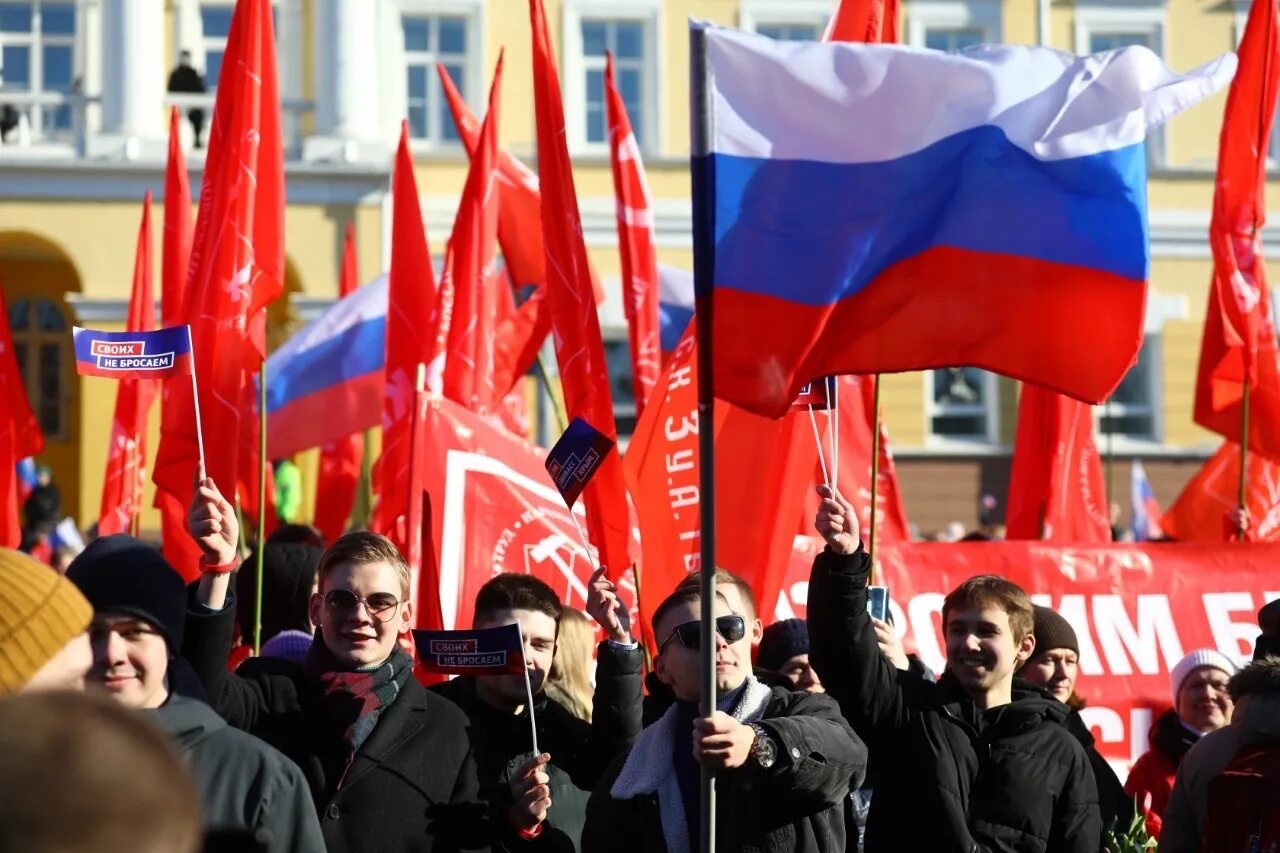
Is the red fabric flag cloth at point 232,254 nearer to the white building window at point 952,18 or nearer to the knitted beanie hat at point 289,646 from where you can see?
the knitted beanie hat at point 289,646

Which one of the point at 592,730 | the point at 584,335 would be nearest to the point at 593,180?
the point at 584,335

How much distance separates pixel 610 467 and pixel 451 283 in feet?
8.43

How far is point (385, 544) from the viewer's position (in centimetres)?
462

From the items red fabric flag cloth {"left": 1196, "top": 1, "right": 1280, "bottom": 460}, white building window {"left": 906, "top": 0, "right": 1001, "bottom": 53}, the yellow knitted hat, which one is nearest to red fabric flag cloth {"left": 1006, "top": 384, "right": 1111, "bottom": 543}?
red fabric flag cloth {"left": 1196, "top": 1, "right": 1280, "bottom": 460}

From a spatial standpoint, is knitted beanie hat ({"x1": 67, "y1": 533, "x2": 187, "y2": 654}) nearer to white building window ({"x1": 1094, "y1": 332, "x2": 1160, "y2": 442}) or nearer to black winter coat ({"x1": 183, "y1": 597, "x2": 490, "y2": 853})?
black winter coat ({"x1": 183, "y1": 597, "x2": 490, "y2": 853})

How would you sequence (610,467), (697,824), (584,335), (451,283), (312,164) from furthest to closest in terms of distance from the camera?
(312,164)
(451,283)
(584,335)
(610,467)
(697,824)

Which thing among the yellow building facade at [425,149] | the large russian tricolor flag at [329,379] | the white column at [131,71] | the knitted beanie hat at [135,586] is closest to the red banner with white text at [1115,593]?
the knitted beanie hat at [135,586]

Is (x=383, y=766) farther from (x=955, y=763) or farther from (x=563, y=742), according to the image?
(x=955, y=763)

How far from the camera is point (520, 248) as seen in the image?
36.8 ft

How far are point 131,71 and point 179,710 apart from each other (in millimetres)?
21227

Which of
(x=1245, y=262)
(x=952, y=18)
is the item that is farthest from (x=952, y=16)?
(x=1245, y=262)

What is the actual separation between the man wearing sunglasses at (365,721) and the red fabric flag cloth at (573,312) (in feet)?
7.82

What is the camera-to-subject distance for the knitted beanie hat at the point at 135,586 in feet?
11.0

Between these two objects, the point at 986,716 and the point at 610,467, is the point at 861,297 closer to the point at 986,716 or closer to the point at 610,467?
the point at 986,716
